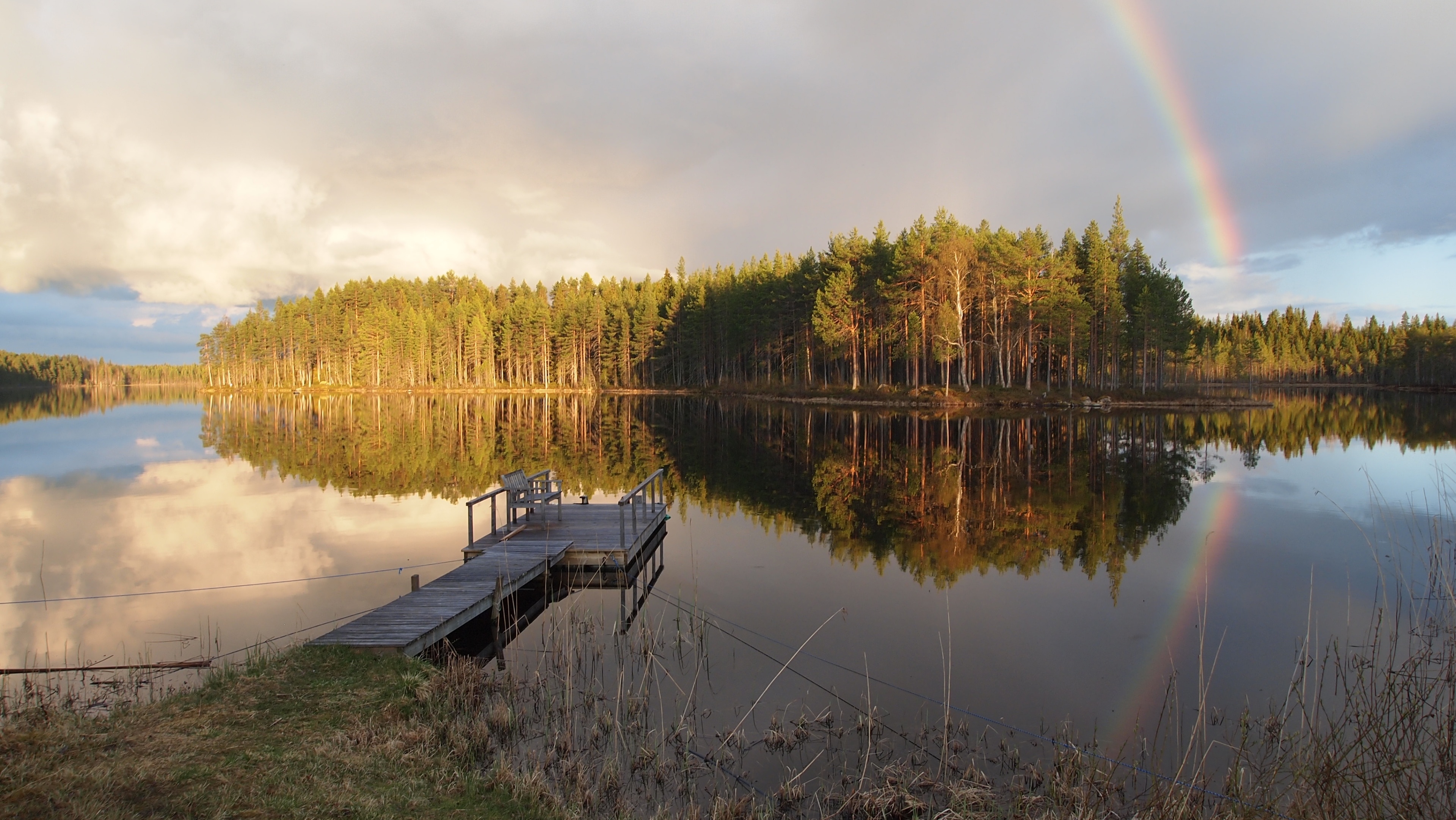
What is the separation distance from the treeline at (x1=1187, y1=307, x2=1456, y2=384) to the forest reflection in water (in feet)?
215

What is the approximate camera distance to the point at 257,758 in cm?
561

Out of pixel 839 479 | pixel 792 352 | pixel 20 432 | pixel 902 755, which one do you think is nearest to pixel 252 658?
pixel 902 755

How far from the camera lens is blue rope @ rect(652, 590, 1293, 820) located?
5.67 meters

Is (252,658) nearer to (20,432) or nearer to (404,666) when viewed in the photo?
(404,666)

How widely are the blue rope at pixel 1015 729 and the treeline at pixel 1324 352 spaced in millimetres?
107486

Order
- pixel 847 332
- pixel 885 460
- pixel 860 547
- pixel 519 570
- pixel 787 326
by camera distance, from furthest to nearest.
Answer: pixel 787 326, pixel 847 332, pixel 885 460, pixel 860 547, pixel 519 570

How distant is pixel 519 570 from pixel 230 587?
5.76 metres

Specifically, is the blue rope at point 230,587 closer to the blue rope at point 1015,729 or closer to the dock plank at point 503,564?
the dock plank at point 503,564

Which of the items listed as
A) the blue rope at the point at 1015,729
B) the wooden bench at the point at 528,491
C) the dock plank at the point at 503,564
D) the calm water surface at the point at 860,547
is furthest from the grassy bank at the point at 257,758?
the wooden bench at the point at 528,491

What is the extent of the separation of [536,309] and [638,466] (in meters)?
82.9

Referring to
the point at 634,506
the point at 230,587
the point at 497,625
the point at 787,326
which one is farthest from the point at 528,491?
the point at 787,326

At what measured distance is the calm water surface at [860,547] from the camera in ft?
30.9

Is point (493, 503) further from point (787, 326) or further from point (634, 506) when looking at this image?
point (787, 326)

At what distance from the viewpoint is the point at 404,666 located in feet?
26.2
